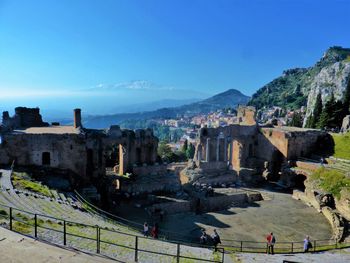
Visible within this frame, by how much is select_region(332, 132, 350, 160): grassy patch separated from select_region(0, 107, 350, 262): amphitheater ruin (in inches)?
52.5

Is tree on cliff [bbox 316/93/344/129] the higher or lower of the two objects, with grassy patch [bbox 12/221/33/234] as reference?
higher

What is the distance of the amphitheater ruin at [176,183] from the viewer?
25.2 meters

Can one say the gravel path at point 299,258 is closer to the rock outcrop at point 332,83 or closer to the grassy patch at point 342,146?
the grassy patch at point 342,146

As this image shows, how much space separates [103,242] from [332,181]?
26.0 metres

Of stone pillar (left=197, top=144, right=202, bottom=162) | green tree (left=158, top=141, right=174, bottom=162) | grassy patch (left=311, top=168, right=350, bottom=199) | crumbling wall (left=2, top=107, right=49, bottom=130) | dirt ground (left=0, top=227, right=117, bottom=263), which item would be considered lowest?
green tree (left=158, top=141, right=174, bottom=162)

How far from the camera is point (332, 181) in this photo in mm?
33000

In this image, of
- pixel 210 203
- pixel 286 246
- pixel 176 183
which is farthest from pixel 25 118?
pixel 286 246

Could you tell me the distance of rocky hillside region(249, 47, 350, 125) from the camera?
294 ft

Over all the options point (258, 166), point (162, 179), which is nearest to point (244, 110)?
point (258, 166)

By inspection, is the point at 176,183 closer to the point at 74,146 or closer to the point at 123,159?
the point at 123,159

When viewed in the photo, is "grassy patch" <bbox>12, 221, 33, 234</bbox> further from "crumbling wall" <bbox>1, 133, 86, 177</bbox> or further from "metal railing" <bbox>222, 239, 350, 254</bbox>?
"crumbling wall" <bbox>1, 133, 86, 177</bbox>

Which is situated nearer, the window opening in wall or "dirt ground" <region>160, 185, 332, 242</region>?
"dirt ground" <region>160, 185, 332, 242</region>

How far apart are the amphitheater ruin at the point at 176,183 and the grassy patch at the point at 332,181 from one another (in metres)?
1.42

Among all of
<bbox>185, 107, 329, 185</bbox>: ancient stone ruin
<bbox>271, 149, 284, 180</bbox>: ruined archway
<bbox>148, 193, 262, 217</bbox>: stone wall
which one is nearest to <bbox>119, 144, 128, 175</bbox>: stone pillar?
<bbox>148, 193, 262, 217</bbox>: stone wall
